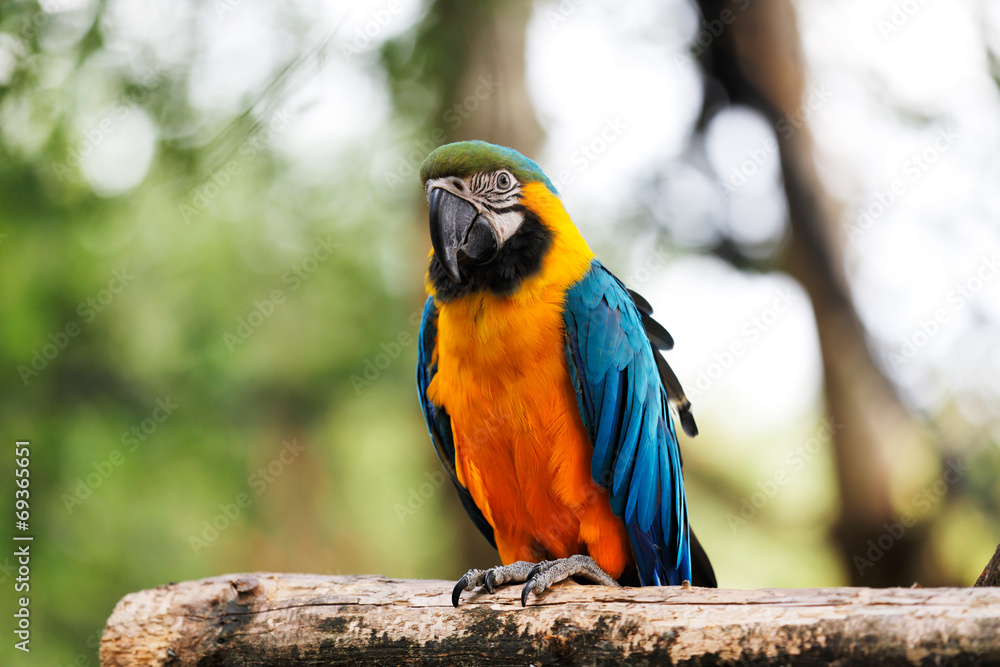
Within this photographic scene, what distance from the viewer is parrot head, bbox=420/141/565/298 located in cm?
252

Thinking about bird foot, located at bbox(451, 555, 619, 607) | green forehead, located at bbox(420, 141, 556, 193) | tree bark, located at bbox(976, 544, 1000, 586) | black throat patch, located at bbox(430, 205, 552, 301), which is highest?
green forehead, located at bbox(420, 141, 556, 193)

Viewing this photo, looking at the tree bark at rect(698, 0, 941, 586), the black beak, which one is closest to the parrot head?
the black beak

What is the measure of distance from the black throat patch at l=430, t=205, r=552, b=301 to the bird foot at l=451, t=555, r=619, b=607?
1024 mm

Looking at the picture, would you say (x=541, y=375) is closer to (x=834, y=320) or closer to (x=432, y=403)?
(x=432, y=403)

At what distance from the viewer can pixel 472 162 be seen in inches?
102

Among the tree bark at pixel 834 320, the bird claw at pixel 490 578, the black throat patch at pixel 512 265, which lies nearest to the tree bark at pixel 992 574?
the bird claw at pixel 490 578

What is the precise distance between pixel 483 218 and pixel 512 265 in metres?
0.22

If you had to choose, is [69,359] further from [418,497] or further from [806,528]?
[806,528]

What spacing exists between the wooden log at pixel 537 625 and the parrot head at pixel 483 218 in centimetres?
119

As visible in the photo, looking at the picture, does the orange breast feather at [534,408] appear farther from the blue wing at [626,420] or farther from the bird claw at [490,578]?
the bird claw at [490,578]

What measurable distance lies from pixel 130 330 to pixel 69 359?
0.54 m

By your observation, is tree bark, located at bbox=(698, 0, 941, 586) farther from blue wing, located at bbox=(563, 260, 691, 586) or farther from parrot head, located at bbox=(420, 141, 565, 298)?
parrot head, located at bbox=(420, 141, 565, 298)

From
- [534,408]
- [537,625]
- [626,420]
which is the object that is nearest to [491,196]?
[534,408]

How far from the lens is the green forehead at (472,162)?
8.48ft
